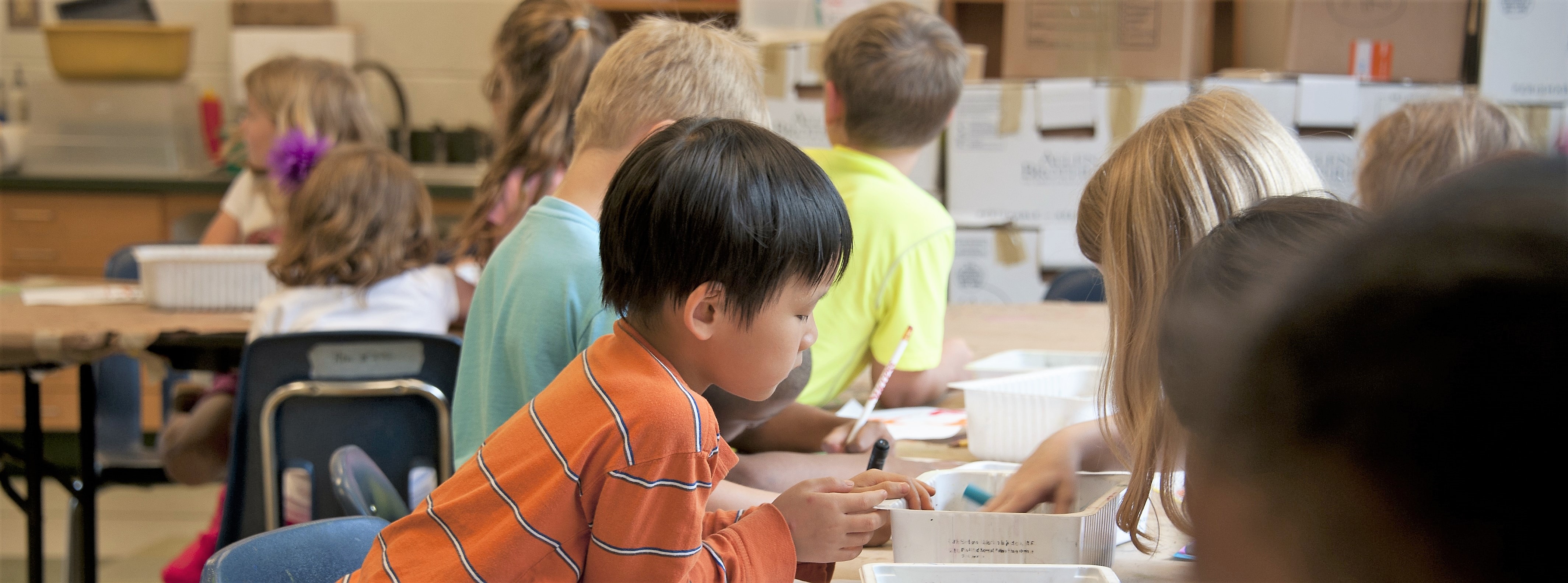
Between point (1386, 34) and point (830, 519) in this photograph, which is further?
point (1386, 34)

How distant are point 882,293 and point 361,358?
2.56ft

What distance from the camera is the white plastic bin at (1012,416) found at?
110 centimetres

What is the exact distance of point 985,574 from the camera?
0.72 metres

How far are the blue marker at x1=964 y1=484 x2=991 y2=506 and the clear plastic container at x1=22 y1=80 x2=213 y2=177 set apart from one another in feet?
12.4

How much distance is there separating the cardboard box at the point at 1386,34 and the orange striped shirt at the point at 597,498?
2991 mm

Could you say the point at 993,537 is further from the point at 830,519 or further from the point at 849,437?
the point at 849,437

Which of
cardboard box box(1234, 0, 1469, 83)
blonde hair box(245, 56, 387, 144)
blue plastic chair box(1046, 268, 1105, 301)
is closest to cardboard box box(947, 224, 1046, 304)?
blue plastic chair box(1046, 268, 1105, 301)

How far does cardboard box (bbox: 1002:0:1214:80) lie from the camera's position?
3166 mm

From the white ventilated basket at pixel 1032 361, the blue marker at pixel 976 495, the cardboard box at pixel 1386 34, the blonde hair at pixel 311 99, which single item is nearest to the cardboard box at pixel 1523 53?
the cardboard box at pixel 1386 34

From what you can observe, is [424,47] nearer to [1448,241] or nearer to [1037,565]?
[1037,565]

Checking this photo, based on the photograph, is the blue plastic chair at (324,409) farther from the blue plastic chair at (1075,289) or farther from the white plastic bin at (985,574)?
the blue plastic chair at (1075,289)

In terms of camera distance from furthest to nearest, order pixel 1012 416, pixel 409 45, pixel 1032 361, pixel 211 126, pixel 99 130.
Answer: pixel 409 45
pixel 211 126
pixel 99 130
pixel 1032 361
pixel 1012 416

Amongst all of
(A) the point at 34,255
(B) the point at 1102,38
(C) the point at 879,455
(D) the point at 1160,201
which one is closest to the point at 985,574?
(C) the point at 879,455

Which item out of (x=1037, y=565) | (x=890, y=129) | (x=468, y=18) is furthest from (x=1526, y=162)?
(x=468, y=18)
